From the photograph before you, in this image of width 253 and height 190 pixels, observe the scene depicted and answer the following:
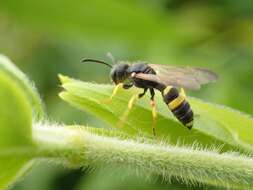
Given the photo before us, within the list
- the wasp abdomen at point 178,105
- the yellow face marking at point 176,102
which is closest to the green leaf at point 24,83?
the wasp abdomen at point 178,105

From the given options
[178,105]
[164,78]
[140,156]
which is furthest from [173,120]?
[164,78]

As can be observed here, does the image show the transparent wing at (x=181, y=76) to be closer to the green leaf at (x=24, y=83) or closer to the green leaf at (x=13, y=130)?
the green leaf at (x=24, y=83)

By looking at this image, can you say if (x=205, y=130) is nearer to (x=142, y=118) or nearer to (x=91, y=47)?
(x=142, y=118)

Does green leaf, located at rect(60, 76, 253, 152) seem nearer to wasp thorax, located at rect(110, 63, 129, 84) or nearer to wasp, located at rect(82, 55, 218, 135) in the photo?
wasp, located at rect(82, 55, 218, 135)

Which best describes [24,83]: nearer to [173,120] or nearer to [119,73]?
[173,120]

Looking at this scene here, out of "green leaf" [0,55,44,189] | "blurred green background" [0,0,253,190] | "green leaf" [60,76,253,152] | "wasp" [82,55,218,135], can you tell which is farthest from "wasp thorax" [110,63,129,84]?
"green leaf" [0,55,44,189]
